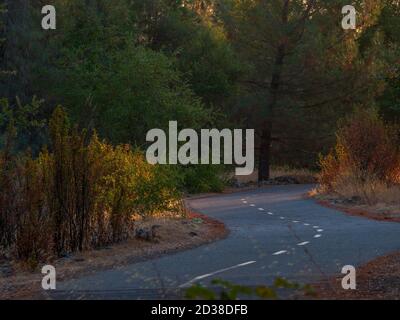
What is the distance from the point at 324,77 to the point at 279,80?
2651 mm

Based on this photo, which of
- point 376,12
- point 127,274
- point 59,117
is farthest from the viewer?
point 376,12

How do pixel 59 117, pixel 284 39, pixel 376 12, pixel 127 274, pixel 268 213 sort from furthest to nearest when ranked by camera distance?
1. pixel 376 12
2. pixel 284 39
3. pixel 268 213
4. pixel 59 117
5. pixel 127 274

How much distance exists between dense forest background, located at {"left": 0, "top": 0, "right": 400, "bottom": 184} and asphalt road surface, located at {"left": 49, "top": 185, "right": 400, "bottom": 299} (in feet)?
57.9

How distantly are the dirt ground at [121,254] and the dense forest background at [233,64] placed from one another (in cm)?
1880

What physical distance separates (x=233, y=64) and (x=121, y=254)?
3611 cm

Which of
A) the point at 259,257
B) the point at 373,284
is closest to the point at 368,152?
the point at 259,257

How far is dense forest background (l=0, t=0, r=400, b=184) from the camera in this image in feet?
139

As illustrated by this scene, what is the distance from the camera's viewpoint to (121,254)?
54.6ft

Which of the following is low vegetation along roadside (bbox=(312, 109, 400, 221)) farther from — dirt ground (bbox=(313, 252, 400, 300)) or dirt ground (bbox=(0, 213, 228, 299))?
dirt ground (bbox=(313, 252, 400, 300))

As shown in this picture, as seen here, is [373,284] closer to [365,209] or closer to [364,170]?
[365,209]

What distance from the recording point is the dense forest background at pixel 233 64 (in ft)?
139

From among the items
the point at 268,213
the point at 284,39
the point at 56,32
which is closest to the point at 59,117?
the point at 268,213

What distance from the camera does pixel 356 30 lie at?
55031mm

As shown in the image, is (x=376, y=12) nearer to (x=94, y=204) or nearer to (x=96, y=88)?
(x=96, y=88)
